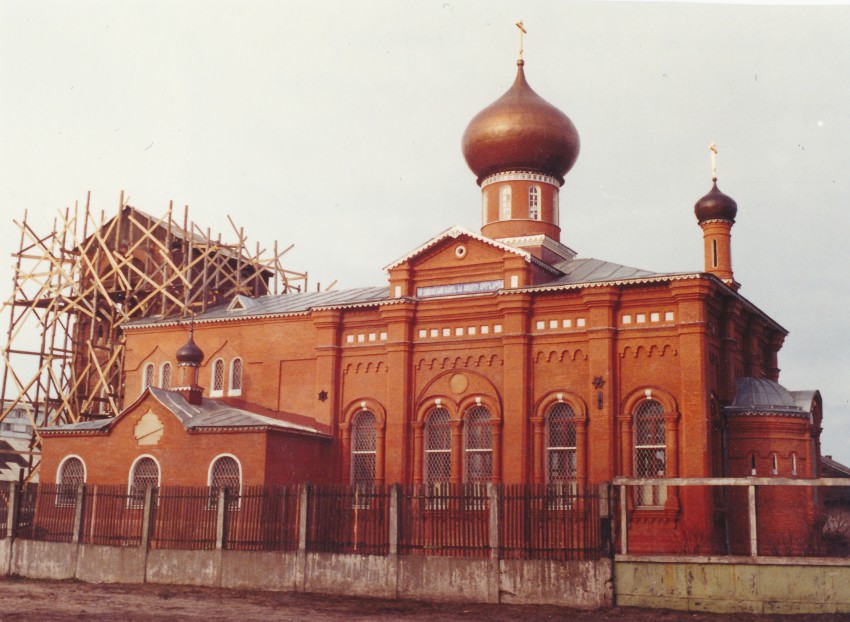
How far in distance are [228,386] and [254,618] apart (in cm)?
1439

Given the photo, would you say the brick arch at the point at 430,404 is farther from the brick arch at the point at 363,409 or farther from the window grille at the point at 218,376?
the window grille at the point at 218,376

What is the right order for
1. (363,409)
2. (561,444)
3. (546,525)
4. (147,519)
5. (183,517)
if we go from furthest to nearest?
(363,409), (561,444), (183,517), (147,519), (546,525)

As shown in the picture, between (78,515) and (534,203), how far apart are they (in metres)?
14.3

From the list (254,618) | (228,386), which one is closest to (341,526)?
(254,618)

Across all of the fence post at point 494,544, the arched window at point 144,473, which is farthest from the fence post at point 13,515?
the fence post at point 494,544

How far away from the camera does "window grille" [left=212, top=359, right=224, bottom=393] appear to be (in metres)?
28.0

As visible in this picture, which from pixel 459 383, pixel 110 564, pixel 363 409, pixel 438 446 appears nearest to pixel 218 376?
pixel 363 409

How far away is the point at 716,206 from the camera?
26.8m

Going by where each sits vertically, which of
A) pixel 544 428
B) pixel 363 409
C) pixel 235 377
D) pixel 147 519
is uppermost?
pixel 235 377

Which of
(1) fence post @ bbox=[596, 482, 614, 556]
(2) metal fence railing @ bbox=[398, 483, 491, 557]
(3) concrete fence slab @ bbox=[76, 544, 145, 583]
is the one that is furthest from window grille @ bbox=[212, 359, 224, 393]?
(1) fence post @ bbox=[596, 482, 614, 556]

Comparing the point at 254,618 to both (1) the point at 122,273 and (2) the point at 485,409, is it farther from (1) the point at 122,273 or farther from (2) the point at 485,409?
(1) the point at 122,273

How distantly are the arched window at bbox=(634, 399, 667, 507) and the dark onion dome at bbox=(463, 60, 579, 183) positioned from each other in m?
7.97

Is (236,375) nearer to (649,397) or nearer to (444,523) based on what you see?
(649,397)

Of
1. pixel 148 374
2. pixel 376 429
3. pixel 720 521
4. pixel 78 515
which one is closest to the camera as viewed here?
pixel 78 515
